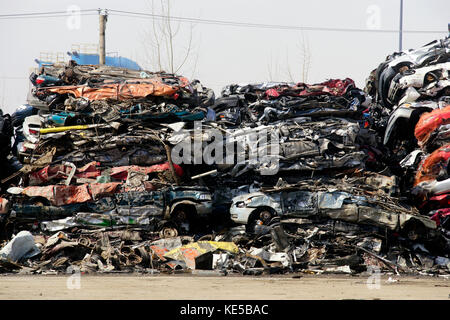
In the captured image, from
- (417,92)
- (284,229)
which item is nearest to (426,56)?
(417,92)

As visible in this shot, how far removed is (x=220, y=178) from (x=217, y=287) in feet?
22.2

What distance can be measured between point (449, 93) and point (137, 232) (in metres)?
10.4

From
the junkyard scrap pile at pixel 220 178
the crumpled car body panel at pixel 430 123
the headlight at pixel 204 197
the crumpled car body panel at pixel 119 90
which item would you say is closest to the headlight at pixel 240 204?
the junkyard scrap pile at pixel 220 178

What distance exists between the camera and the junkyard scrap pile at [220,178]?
12.0 meters

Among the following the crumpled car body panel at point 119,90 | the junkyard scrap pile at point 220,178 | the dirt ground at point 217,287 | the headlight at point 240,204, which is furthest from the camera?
the crumpled car body panel at point 119,90

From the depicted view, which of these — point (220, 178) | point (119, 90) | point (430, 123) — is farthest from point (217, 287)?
point (430, 123)

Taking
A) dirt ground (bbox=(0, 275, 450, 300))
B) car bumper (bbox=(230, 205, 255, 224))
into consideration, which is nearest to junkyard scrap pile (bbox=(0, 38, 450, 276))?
car bumper (bbox=(230, 205, 255, 224))

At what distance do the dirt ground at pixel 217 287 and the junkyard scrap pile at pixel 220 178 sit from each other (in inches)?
48.3

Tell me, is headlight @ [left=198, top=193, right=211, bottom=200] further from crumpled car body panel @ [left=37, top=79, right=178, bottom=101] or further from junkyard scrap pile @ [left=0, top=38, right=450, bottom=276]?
crumpled car body panel @ [left=37, top=79, right=178, bottom=101]

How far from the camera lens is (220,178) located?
15.0 m

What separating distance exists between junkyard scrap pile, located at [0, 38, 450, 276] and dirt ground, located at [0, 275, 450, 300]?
1.23 meters

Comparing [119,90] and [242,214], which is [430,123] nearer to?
[242,214]

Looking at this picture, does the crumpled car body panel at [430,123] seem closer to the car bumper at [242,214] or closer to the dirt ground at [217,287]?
the dirt ground at [217,287]

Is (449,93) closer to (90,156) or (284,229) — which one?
(284,229)
